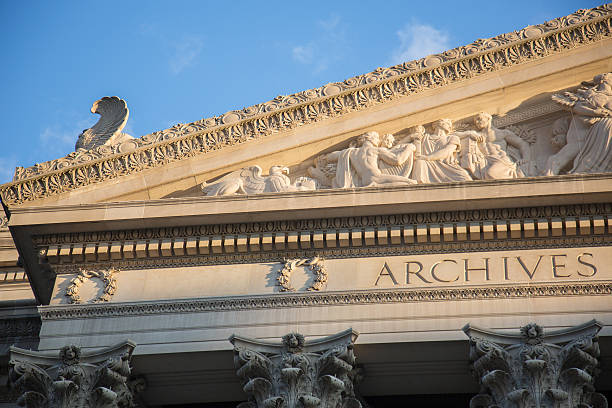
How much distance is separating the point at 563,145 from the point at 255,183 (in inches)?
225

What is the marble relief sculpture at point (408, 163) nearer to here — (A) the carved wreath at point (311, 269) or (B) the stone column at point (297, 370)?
(A) the carved wreath at point (311, 269)

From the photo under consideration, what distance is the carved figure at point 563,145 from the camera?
21.0m

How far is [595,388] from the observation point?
19.4 m

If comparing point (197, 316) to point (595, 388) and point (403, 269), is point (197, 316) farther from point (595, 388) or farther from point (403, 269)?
point (595, 388)

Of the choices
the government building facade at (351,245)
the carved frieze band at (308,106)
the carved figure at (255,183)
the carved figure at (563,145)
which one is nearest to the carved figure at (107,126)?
the government building facade at (351,245)

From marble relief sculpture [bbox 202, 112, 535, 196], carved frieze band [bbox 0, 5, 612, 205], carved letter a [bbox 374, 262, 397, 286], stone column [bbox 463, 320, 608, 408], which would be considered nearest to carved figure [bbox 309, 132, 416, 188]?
marble relief sculpture [bbox 202, 112, 535, 196]

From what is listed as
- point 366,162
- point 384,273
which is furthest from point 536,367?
point 366,162

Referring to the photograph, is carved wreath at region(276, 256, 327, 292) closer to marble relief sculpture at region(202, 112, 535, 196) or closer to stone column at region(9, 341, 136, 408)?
marble relief sculpture at region(202, 112, 535, 196)

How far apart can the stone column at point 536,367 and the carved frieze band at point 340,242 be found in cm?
221

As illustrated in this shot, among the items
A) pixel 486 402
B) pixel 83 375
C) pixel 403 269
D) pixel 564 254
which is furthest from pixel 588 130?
pixel 83 375

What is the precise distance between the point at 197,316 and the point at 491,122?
667 centimetres

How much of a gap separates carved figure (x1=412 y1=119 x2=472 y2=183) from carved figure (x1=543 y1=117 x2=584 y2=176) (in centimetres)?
154

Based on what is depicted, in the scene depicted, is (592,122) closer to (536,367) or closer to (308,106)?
(308,106)

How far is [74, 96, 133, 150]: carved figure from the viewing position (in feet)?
75.7
